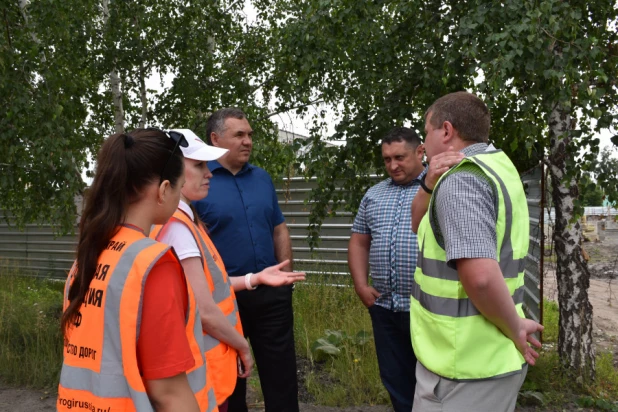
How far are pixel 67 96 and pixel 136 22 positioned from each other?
201cm

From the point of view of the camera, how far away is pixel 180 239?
231cm

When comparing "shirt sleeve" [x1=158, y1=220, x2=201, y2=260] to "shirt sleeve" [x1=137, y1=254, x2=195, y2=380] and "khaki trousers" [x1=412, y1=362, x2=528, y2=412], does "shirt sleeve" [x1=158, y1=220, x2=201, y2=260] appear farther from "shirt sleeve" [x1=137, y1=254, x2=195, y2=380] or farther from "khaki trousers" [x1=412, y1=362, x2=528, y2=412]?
"khaki trousers" [x1=412, y1=362, x2=528, y2=412]

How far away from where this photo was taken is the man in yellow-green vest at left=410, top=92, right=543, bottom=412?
6.97 feet

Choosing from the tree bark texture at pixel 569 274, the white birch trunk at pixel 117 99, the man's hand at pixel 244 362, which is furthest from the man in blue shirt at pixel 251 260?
the white birch trunk at pixel 117 99

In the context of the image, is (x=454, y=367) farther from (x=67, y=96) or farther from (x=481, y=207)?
(x=67, y=96)

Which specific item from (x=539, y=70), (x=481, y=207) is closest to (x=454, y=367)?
(x=481, y=207)

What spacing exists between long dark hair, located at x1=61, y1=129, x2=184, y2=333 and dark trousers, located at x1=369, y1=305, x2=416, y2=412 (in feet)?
7.02

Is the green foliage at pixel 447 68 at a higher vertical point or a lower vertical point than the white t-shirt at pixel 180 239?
higher

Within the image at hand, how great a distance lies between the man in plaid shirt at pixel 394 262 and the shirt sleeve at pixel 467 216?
137 centimetres

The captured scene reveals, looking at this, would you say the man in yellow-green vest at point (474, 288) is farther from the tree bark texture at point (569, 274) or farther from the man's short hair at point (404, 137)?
the tree bark texture at point (569, 274)

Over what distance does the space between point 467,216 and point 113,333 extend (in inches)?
48.8

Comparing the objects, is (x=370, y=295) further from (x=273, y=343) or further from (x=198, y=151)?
(x=198, y=151)

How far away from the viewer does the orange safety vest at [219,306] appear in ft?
7.74

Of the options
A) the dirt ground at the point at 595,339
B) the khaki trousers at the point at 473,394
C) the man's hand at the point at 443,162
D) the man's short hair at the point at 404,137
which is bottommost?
the dirt ground at the point at 595,339
